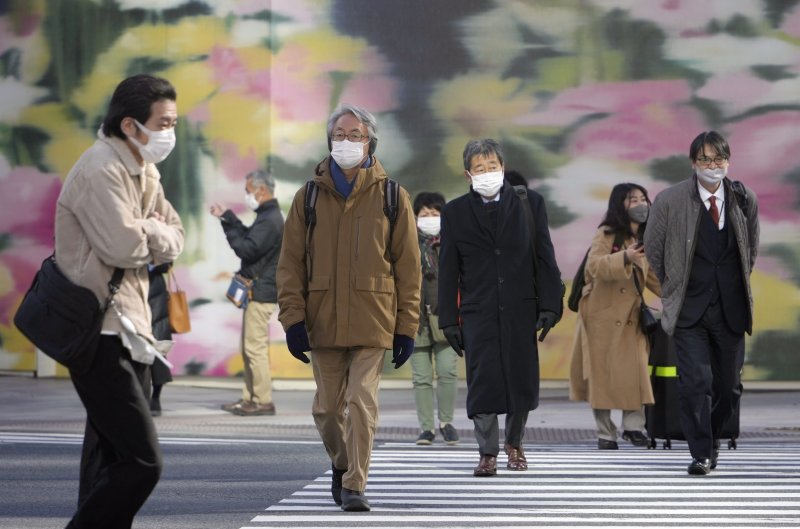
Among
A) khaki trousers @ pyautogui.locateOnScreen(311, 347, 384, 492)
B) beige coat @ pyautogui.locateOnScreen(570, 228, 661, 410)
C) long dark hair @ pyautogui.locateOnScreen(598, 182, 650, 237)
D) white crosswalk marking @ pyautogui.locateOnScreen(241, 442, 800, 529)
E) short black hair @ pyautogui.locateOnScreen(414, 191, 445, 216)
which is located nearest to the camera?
white crosswalk marking @ pyautogui.locateOnScreen(241, 442, 800, 529)

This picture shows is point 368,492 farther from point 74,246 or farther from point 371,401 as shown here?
point 74,246

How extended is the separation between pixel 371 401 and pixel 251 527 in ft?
3.04

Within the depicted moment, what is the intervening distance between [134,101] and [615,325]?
22.1 ft

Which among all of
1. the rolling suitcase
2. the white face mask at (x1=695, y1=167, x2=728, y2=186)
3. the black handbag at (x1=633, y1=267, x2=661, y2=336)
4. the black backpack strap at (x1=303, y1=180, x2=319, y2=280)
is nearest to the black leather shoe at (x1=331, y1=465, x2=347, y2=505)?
the black backpack strap at (x1=303, y1=180, x2=319, y2=280)

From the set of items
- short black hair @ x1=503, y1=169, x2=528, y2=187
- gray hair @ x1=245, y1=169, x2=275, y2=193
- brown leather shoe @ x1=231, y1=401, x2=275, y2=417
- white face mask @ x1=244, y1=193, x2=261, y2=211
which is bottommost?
brown leather shoe @ x1=231, y1=401, x2=275, y2=417

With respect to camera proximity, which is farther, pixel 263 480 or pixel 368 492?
pixel 263 480

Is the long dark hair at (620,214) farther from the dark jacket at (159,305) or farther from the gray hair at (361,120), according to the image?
the dark jacket at (159,305)

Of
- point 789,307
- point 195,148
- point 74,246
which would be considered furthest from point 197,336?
point 74,246

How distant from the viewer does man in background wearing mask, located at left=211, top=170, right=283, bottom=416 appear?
612 inches

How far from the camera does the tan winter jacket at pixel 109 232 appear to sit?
639 centimetres

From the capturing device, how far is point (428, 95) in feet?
61.2

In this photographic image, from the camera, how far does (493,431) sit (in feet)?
34.9

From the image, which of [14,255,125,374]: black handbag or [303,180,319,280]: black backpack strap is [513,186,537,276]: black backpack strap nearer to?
[303,180,319,280]: black backpack strap

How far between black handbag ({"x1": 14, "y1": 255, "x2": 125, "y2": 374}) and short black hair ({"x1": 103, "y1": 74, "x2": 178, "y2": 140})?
0.59 m
